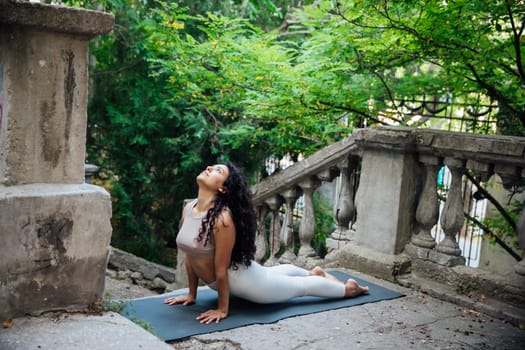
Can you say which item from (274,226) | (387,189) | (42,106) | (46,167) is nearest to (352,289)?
(387,189)

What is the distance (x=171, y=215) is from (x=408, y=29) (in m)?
6.81

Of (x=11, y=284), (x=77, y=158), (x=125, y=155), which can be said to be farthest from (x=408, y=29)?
(x=125, y=155)

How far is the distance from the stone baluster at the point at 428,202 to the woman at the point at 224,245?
4.98 feet

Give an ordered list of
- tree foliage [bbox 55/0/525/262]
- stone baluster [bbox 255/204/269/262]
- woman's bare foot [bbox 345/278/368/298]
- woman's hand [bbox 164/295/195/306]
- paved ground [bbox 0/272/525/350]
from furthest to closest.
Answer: stone baluster [bbox 255/204/269/262]
tree foliage [bbox 55/0/525/262]
woman's bare foot [bbox 345/278/368/298]
woman's hand [bbox 164/295/195/306]
paved ground [bbox 0/272/525/350]

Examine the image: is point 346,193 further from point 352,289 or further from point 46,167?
point 46,167

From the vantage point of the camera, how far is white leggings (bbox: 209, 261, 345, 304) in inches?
169

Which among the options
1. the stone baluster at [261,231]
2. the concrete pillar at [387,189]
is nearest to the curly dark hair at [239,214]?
the concrete pillar at [387,189]

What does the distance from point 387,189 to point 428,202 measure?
0.37m

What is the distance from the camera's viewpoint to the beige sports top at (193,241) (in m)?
4.17

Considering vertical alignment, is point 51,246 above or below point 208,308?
above

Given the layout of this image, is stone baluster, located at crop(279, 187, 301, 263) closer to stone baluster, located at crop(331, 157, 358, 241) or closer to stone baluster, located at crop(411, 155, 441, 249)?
stone baluster, located at crop(331, 157, 358, 241)

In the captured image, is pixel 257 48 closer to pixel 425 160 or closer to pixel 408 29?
pixel 408 29

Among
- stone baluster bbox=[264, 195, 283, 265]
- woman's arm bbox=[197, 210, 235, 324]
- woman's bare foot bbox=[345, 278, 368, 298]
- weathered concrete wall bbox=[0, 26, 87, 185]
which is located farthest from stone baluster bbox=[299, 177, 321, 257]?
weathered concrete wall bbox=[0, 26, 87, 185]

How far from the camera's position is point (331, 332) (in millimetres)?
4055
